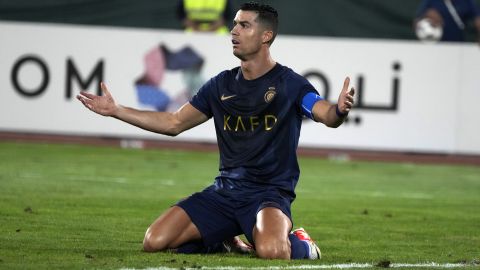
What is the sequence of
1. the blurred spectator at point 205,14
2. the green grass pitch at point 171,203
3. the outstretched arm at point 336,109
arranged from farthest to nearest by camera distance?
the blurred spectator at point 205,14
the green grass pitch at point 171,203
the outstretched arm at point 336,109

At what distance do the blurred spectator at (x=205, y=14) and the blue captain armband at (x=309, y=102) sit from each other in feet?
37.3

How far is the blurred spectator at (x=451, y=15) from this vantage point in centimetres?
1931

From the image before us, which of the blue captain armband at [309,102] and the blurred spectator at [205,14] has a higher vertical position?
the blurred spectator at [205,14]

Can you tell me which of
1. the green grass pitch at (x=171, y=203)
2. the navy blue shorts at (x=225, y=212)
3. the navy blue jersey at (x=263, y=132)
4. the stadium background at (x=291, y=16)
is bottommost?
the green grass pitch at (x=171, y=203)

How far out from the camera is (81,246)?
8.34m

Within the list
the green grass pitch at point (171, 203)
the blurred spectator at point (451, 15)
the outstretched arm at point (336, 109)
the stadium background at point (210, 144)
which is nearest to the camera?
the outstretched arm at point (336, 109)

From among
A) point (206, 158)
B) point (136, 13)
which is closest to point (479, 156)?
point (206, 158)

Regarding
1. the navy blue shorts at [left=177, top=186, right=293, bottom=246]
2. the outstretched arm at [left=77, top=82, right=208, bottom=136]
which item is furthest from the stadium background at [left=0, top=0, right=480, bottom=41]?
the navy blue shorts at [left=177, top=186, right=293, bottom=246]

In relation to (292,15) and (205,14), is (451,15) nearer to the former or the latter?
(292,15)

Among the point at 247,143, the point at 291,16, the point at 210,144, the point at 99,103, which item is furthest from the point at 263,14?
the point at 291,16

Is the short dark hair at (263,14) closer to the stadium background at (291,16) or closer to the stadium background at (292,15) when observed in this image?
the stadium background at (291,16)

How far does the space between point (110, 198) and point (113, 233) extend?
9.58 feet

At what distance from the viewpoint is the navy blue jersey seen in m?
8.37

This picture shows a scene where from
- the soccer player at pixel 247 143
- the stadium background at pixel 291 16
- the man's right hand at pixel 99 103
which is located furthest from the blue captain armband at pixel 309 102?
the stadium background at pixel 291 16
